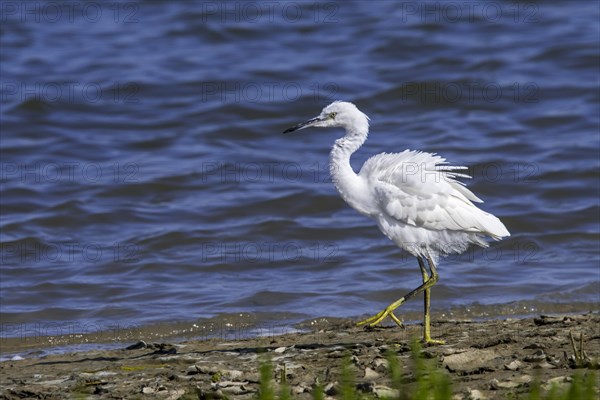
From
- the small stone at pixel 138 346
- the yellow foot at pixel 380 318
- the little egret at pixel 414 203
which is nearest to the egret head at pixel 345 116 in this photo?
the little egret at pixel 414 203

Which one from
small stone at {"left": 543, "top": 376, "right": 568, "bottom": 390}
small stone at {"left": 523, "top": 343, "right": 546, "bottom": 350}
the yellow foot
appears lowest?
the yellow foot

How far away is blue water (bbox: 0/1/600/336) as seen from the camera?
420 inches

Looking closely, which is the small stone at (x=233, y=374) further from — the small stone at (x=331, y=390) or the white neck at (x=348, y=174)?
the white neck at (x=348, y=174)

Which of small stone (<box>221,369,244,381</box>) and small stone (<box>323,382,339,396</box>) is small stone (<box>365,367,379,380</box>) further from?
small stone (<box>221,369,244,381</box>)

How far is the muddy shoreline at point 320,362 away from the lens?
633cm

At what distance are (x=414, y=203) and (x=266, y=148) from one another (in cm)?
754

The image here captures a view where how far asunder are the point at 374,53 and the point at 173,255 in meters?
8.78

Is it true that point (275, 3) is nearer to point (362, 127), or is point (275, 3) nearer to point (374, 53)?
point (374, 53)

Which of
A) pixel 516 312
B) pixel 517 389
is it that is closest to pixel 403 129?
pixel 516 312

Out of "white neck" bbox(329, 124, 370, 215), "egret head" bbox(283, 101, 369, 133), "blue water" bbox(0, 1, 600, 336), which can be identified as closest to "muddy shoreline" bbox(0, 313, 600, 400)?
"white neck" bbox(329, 124, 370, 215)

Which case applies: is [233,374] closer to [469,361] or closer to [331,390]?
[331,390]

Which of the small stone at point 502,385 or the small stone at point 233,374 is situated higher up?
the small stone at point 502,385

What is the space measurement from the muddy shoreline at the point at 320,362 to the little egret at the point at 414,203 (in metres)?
0.64

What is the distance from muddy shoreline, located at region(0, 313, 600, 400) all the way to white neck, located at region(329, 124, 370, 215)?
108 centimetres
